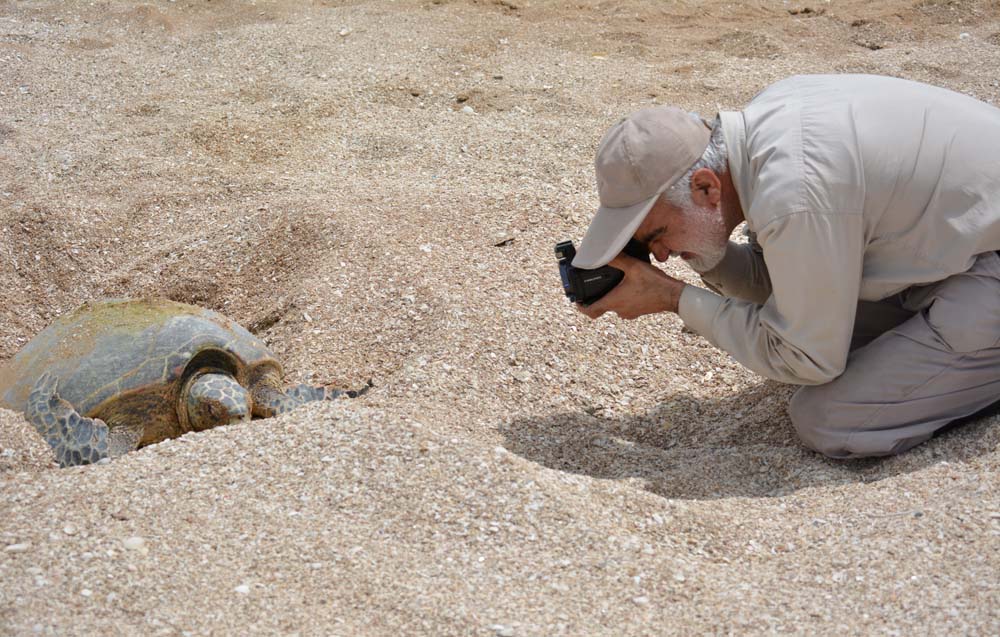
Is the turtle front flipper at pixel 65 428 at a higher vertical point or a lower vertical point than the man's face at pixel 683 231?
lower

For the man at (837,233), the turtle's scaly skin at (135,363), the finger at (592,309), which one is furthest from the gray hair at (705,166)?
the turtle's scaly skin at (135,363)

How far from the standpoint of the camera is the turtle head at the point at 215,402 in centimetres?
320

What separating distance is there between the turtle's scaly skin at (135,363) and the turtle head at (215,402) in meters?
0.04

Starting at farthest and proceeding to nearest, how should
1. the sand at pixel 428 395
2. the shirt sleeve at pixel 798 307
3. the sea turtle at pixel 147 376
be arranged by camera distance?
the sea turtle at pixel 147 376 → the shirt sleeve at pixel 798 307 → the sand at pixel 428 395

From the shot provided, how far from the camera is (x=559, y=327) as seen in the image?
10.9ft

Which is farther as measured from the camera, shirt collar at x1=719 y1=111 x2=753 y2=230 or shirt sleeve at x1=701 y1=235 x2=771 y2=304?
shirt sleeve at x1=701 y1=235 x2=771 y2=304

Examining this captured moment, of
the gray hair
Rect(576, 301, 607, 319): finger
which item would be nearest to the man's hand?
Rect(576, 301, 607, 319): finger

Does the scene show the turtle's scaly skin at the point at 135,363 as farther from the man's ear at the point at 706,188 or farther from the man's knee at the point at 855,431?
the man's knee at the point at 855,431

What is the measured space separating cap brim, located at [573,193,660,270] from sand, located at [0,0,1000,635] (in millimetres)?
563

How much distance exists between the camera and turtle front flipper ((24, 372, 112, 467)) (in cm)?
292

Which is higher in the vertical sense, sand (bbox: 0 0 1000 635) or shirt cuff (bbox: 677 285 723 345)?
shirt cuff (bbox: 677 285 723 345)

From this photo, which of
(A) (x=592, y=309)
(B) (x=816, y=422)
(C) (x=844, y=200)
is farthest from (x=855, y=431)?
(A) (x=592, y=309)

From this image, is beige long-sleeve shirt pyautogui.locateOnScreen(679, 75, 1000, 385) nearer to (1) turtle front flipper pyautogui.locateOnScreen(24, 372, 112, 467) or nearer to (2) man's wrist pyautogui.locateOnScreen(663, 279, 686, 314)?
(2) man's wrist pyautogui.locateOnScreen(663, 279, 686, 314)

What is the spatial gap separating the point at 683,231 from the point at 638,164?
0.26m
